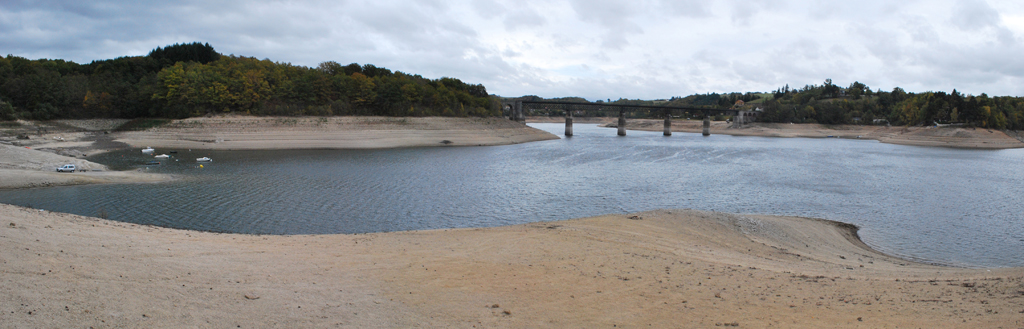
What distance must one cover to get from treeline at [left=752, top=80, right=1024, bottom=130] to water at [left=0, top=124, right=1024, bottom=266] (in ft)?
228

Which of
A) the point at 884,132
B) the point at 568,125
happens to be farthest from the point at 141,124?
the point at 884,132

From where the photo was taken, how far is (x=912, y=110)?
120 m

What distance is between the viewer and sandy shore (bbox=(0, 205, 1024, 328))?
7.80m

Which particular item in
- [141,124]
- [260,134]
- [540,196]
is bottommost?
[540,196]

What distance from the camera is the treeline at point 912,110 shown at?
101m

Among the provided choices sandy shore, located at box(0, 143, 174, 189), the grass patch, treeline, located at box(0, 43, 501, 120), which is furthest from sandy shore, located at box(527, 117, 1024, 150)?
the grass patch

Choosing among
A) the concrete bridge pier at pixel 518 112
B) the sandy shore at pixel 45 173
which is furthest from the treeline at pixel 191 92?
the sandy shore at pixel 45 173

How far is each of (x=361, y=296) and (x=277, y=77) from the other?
280 ft

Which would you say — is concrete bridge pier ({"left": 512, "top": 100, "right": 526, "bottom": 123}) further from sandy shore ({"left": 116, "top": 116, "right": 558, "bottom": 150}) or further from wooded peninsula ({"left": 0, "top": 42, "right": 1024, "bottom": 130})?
sandy shore ({"left": 116, "top": 116, "right": 558, "bottom": 150})

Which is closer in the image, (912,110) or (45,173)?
(45,173)

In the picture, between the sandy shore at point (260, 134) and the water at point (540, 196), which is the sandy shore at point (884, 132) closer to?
the water at point (540, 196)

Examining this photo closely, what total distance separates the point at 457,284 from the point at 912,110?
145038mm

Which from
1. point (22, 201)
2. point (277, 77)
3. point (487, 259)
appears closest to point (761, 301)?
point (487, 259)

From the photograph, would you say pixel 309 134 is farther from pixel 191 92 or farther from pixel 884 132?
pixel 884 132
